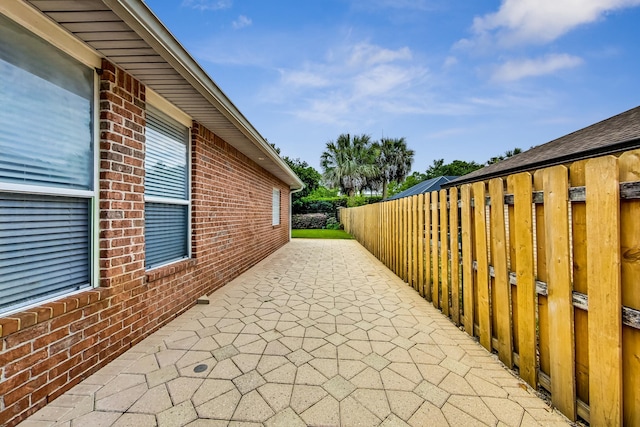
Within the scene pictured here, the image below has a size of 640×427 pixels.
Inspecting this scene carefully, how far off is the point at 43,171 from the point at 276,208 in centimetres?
780

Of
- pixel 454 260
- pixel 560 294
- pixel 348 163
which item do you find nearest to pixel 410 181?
pixel 348 163

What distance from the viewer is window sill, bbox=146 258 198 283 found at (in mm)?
2668

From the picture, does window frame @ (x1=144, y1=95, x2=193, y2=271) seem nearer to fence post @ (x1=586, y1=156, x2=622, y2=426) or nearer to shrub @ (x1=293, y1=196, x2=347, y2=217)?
fence post @ (x1=586, y1=156, x2=622, y2=426)

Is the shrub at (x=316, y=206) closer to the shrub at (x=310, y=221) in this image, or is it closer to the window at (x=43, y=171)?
the shrub at (x=310, y=221)

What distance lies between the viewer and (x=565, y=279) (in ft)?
5.01

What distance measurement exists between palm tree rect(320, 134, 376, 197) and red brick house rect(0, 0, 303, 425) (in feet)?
74.0

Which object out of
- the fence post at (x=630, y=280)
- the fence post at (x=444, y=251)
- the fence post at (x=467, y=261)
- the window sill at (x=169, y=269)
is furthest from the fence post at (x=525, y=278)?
the window sill at (x=169, y=269)

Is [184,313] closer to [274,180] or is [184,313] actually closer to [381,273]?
[381,273]

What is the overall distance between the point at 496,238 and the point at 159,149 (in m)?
3.64

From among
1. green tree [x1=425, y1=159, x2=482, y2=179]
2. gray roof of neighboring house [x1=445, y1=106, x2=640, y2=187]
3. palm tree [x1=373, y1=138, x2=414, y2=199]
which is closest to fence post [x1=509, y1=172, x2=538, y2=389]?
gray roof of neighboring house [x1=445, y1=106, x2=640, y2=187]

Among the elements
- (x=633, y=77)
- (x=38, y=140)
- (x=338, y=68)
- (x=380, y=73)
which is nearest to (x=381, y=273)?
(x=38, y=140)

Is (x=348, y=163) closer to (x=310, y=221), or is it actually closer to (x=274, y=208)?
(x=310, y=221)

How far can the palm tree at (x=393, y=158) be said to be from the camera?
29.0 meters

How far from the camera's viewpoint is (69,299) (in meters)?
1.79
